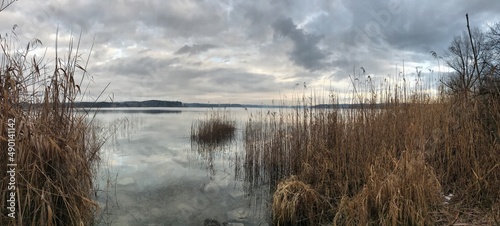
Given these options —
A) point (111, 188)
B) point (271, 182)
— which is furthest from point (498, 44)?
point (111, 188)

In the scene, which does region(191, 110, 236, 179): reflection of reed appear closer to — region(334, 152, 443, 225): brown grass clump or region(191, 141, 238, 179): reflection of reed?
region(191, 141, 238, 179): reflection of reed

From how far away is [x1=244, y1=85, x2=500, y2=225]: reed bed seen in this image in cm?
292

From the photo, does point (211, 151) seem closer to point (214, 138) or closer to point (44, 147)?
point (214, 138)

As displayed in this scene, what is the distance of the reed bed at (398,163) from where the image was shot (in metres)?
2.92

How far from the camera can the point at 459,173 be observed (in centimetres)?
379

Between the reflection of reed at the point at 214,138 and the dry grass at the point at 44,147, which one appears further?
the reflection of reed at the point at 214,138

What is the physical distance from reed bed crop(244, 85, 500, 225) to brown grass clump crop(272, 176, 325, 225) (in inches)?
0.6

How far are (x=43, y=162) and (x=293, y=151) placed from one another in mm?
4480

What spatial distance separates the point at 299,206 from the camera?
3.90m

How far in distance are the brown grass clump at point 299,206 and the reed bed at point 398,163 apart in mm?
15

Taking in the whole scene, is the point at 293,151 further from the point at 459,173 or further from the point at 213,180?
the point at 459,173

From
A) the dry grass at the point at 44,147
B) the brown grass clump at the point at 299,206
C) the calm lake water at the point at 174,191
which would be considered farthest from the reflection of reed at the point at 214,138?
the dry grass at the point at 44,147

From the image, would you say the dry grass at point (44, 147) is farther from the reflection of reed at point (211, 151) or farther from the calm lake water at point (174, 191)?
the reflection of reed at point (211, 151)

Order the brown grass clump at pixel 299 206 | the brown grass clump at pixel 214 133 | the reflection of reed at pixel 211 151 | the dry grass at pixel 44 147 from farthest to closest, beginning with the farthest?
the brown grass clump at pixel 214 133
the reflection of reed at pixel 211 151
the brown grass clump at pixel 299 206
the dry grass at pixel 44 147
